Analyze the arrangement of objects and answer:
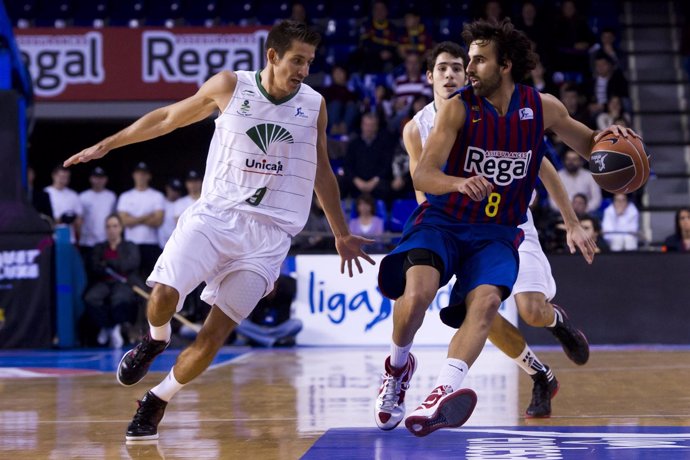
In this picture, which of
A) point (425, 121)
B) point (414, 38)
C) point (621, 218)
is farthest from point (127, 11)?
point (425, 121)

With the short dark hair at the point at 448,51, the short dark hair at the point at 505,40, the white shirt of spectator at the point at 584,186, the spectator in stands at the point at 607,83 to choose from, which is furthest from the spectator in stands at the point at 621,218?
the short dark hair at the point at 505,40

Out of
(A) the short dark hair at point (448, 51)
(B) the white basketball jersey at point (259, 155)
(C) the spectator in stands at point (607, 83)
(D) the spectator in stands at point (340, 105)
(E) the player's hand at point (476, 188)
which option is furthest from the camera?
(C) the spectator in stands at point (607, 83)

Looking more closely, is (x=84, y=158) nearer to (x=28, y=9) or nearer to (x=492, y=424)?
(x=492, y=424)

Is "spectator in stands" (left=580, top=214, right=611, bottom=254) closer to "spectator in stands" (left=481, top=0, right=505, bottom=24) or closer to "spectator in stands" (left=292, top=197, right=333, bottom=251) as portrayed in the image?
"spectator in stands" (left=292, top=197, right=333, bottom=251)

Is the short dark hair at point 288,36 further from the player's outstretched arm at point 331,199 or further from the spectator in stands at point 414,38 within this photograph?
the spectator in stands at point 414,38

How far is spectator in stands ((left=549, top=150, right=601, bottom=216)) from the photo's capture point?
13.3 metres

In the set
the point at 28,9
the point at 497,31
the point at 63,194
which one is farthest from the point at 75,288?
the point at 497,31

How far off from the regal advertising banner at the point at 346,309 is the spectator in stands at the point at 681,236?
1860 millimetres

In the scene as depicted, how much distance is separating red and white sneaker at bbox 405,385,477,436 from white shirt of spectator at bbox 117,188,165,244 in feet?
29.8

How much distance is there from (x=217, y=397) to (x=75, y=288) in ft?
19.2

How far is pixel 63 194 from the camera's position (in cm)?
1362

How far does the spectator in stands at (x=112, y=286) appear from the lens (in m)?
12.5

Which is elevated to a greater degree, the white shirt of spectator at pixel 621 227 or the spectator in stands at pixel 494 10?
the spectator in stands at pixel 494 10

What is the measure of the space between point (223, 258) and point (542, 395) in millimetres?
1914
